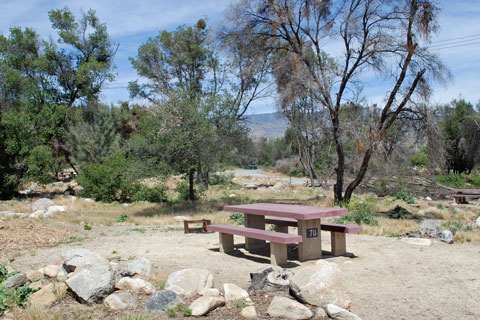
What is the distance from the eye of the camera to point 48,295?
5.04 meters

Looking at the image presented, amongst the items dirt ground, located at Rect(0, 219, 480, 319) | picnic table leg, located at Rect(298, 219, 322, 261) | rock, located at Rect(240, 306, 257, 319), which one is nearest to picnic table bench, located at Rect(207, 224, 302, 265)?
dirt ground, located at Rect(0, 219, 480, 319)

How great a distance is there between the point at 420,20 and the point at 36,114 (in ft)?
65.7

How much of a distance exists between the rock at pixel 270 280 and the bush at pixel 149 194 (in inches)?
541

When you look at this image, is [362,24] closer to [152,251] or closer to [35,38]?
[152,251]

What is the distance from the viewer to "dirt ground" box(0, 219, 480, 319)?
493 cm

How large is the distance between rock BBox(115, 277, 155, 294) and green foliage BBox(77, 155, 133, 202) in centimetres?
1302

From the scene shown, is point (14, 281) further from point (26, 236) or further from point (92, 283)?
point (26, 236)

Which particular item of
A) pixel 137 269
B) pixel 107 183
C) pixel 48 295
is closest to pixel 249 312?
pixel 137 269

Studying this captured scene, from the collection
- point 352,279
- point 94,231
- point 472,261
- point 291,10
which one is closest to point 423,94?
point 291,10

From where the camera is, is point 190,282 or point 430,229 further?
point 430,229

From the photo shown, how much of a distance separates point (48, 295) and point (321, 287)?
3279 mm

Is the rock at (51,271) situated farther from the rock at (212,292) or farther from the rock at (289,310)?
the rock at (289,310)

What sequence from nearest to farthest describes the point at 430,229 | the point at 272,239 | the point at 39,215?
the point at 272,239
the point at 430,229
the point at 39,215

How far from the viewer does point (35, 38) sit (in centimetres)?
2519
